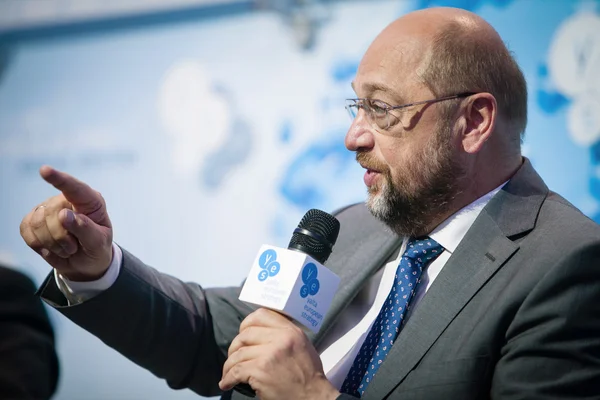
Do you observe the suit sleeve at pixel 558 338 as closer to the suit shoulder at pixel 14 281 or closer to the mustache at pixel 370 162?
the mustache at pixel 370 162

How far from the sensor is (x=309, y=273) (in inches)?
64.3

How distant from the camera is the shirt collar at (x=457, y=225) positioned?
201 centimetres

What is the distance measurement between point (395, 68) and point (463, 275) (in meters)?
0.61

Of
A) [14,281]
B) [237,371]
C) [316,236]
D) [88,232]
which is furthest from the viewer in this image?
[14,281]

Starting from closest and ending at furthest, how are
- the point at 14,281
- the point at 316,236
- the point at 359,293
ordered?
1. the point at 316,236
2. the point at 14,281
3. the point at 359,293

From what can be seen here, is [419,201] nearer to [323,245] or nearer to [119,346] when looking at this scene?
[323,245]

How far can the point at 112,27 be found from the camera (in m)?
3.60

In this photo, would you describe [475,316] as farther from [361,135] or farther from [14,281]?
[14,281]

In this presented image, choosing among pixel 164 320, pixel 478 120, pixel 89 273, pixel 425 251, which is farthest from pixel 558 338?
pixel 89 273

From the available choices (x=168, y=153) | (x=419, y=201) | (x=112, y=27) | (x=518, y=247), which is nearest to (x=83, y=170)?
(x=168, y=153)

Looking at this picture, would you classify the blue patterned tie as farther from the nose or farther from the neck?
the nose

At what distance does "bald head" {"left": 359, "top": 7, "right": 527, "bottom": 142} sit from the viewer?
2.02m

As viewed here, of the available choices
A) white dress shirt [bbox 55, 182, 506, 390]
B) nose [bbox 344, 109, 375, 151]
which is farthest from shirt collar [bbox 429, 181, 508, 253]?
nose [bbox 344, 109, 375, 151]

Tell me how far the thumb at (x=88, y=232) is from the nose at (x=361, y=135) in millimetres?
713
